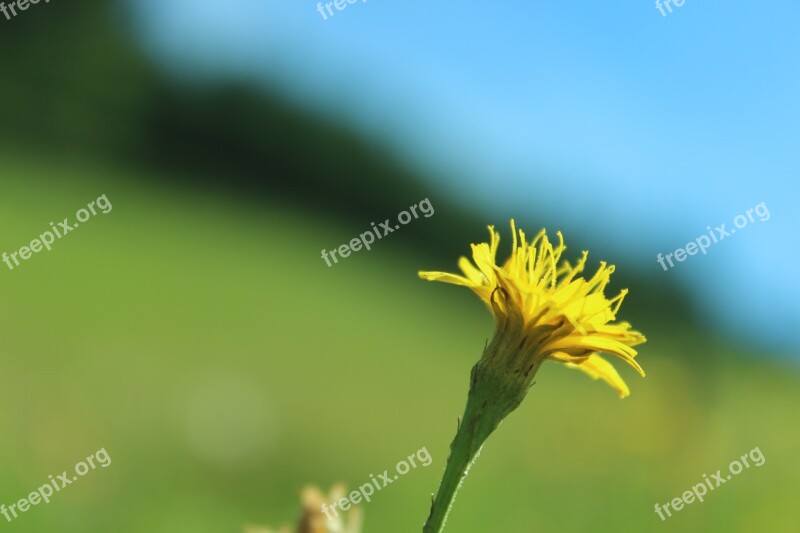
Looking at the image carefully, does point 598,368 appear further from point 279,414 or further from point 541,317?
point 279,414

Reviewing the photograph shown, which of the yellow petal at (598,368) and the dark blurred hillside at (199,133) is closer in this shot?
the yellow petal at (598,368)

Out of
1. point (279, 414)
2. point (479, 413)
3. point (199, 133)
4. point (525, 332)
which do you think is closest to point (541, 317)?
point (525, 332)

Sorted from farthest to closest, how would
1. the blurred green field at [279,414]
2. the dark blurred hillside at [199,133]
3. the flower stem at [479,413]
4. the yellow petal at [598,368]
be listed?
the dark blurred hillside at [199,133] < the blurred green field at [279,414] < the yellow petal at [598,368] < the flower stem at [479,413]

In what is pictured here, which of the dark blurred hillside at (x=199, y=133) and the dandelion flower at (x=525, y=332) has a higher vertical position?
the dark blurred hillside at (x=199, y=133)

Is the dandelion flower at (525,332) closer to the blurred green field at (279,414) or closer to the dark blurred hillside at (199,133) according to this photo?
the blurred green field at (279,414)

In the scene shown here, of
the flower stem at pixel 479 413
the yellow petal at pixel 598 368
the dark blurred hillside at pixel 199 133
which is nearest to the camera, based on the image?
the flower stem at pixel 479 413

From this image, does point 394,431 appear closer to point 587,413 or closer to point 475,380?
point 587,413

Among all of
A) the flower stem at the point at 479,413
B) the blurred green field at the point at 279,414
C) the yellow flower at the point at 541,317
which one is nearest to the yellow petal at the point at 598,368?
the yellow flower at the point at 541,317
